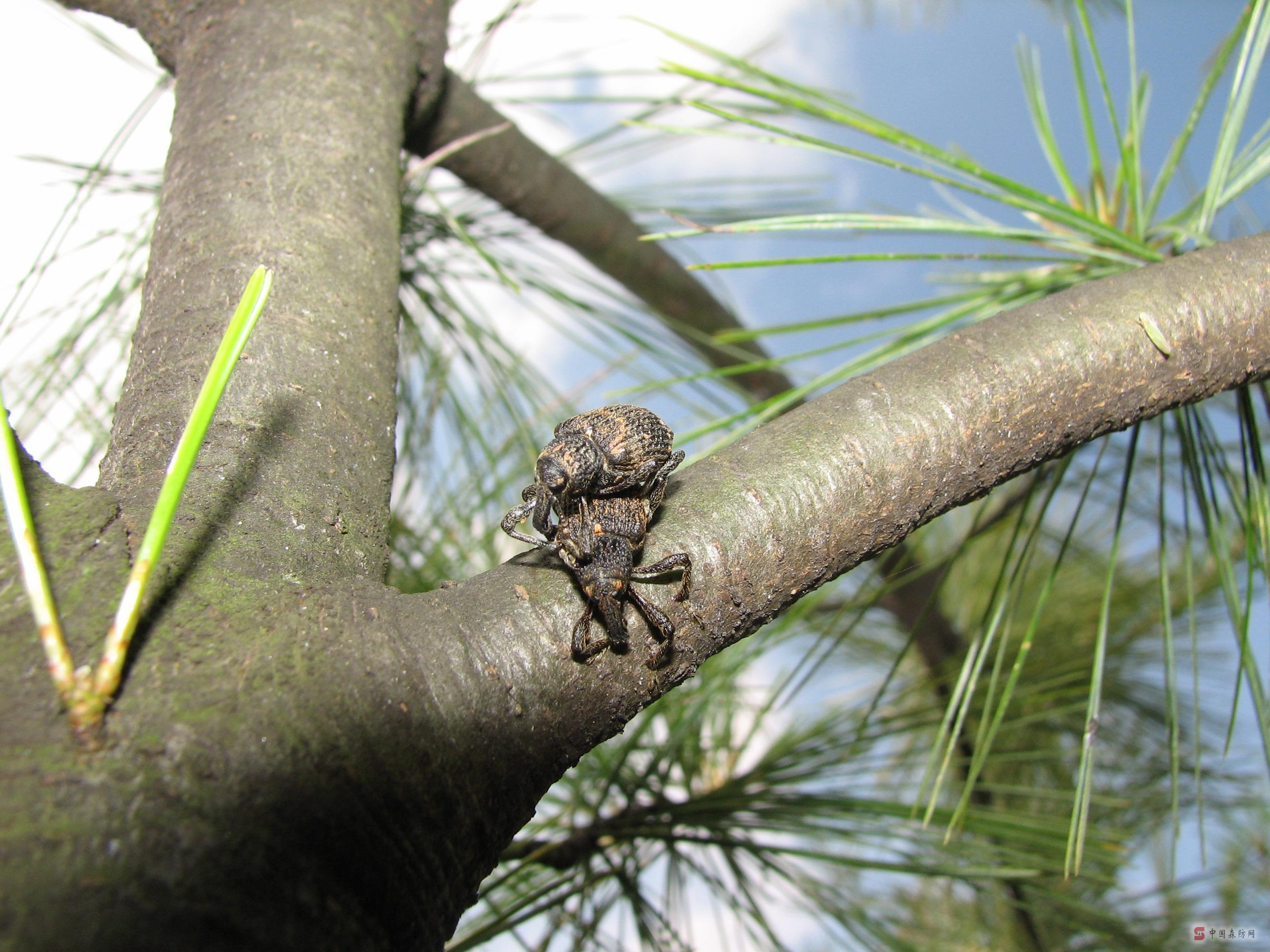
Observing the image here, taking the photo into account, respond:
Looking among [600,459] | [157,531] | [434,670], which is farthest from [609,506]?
[157,531]

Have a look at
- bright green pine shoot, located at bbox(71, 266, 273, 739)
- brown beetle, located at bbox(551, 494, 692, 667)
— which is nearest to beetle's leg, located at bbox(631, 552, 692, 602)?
brown beetle, located at bbox(551, 494, 692, 667)

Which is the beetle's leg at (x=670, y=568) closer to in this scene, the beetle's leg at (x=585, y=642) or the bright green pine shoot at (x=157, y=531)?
the beetle's leg at (x=585, y=642)

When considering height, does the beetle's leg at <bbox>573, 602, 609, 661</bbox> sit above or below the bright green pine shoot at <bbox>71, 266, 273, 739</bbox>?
below

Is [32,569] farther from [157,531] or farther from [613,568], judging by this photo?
[613,568]

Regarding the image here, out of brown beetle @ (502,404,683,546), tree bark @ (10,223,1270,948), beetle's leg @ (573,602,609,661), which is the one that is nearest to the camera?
tree bark @ (10,223,1270,948)

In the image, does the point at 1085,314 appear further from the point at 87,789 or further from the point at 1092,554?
the point at 1092,554

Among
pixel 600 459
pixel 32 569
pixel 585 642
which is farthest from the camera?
pixel 600 459

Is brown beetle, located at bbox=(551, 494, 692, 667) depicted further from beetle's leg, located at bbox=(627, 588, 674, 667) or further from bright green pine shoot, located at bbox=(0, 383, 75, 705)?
bright green pine shoot, located at bbox=(0, 383, 75, 705)
